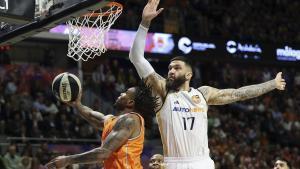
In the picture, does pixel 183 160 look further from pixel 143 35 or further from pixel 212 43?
pixel 212 43

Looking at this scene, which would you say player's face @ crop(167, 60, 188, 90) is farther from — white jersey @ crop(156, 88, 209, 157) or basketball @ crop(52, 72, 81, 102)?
basketball @ crop(52, 72, 81, 102)

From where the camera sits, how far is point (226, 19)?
19.5 m

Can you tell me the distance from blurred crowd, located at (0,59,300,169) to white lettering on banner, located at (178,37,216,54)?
56 cm

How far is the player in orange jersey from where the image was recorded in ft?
15.7

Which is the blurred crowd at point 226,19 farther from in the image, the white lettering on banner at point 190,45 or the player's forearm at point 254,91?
the player's forearm at point 254,91

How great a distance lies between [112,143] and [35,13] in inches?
62.5

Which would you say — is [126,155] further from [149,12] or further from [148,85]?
[149,12]

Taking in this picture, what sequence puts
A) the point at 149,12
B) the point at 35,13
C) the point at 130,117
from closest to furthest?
the point at 149,12
the point at 130,117
the point at 35,13

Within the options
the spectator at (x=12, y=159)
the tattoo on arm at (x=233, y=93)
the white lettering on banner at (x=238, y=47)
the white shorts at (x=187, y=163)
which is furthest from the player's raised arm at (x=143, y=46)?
the white lettering on banner at (x=238, y=47)

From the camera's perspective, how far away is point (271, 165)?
15344 mm

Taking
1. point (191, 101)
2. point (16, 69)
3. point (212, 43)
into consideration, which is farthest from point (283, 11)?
point (191, 101)

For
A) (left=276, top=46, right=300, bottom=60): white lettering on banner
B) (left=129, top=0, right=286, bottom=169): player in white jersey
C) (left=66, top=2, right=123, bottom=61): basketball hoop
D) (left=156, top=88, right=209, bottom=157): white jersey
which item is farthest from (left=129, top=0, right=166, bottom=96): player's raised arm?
(left=276, top=46, right=300, bottom=60): white lettering on banner

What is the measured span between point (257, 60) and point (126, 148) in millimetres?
14534

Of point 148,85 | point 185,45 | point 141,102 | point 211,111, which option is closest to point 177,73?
point 148,85
